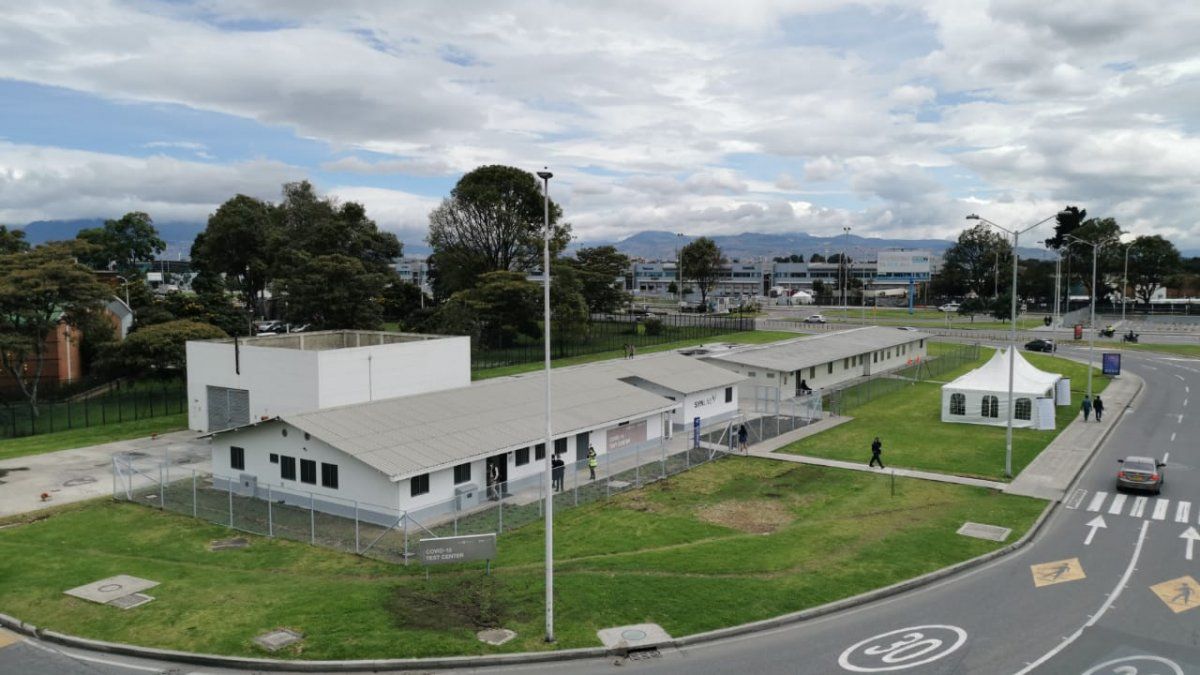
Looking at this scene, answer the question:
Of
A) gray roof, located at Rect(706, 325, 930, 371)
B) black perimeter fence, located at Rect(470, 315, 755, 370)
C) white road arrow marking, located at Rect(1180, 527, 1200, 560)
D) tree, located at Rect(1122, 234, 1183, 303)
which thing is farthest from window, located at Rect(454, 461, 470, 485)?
tree, located at Rect(1122, 234, 1183, 303)

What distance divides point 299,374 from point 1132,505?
130 ft

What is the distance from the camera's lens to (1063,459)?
40.2 meters

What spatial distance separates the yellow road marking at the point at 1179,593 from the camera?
21.7m

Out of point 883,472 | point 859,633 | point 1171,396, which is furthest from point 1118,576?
point 1171,396

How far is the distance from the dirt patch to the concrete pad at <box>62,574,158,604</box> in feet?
61.4

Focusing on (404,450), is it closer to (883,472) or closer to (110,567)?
(110,567)

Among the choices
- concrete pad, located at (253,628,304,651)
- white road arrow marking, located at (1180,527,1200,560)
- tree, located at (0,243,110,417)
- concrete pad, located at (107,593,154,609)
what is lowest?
white road arrow marking, located at (1180,527,1200,560)

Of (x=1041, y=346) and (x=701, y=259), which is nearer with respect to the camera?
(x=1041, y=346)

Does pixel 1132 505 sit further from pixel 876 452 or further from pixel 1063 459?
pixel 876 452

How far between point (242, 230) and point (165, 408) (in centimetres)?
5106

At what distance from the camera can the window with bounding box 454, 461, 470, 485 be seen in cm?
3222

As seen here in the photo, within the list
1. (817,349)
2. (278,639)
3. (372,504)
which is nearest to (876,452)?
(372,504)

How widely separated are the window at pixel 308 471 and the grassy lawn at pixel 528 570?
3815 millimetres

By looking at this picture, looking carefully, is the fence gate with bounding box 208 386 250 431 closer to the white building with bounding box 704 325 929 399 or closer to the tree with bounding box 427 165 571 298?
the white building with bounding box 704 325 929 399
